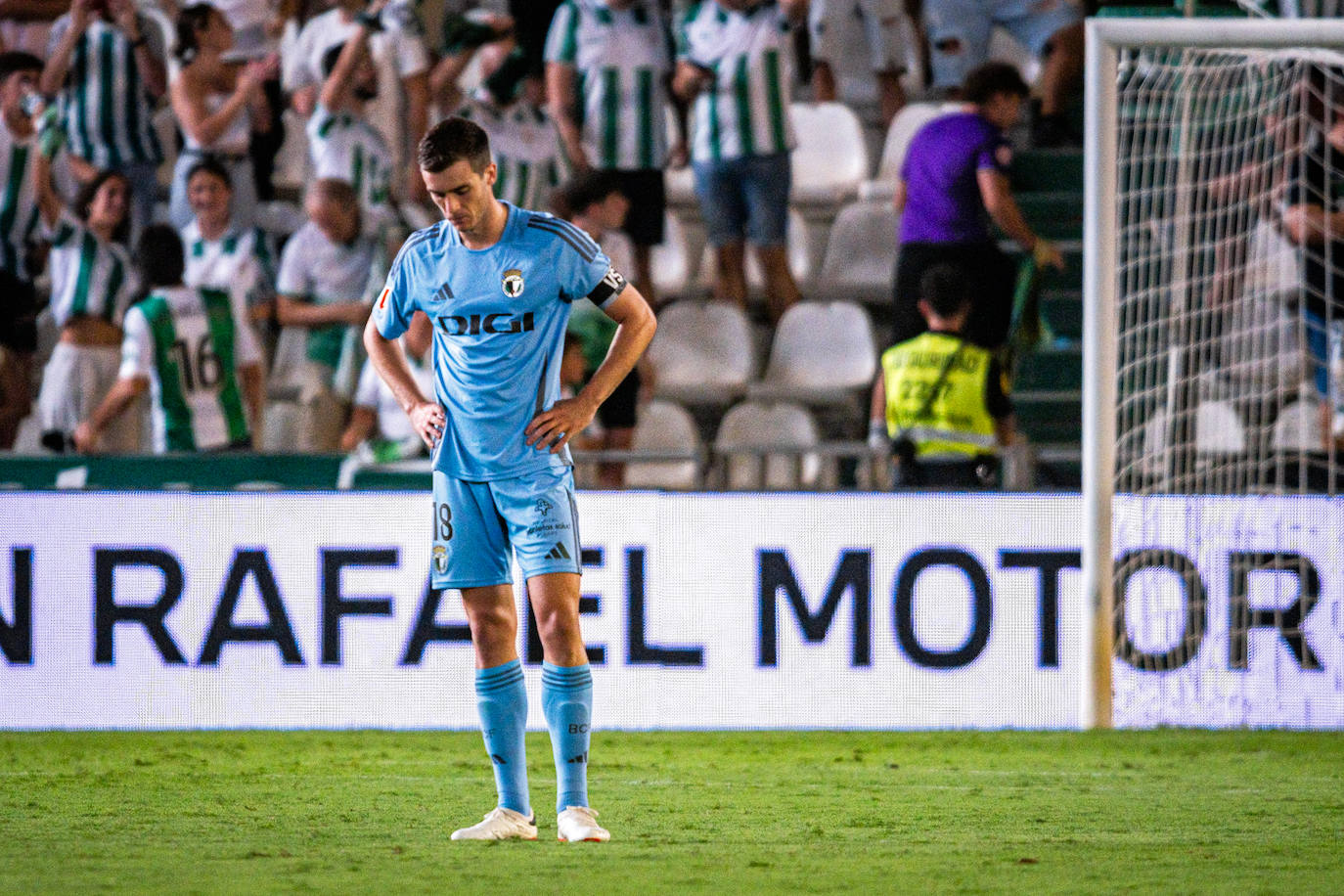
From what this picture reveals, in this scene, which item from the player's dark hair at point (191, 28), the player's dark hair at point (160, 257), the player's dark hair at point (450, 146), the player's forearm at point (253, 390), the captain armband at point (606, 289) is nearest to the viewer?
the player's dark hair at point (450, 146)

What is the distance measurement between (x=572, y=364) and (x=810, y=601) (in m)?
2.04

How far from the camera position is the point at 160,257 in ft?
30.5

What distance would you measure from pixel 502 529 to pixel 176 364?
491cm

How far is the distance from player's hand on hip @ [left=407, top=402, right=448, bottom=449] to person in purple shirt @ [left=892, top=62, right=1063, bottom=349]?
4871 millimetres

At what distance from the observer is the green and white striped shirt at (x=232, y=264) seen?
9.96 meters

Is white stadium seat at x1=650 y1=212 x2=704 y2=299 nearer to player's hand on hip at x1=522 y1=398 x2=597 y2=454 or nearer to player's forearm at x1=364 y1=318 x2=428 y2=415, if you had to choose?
player's forearm at x1=364 y1=318 x2=428 y2=415

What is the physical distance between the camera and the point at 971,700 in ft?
24.9

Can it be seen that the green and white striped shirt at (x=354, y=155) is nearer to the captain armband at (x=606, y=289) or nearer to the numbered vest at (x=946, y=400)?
the numbered vest at (x=946, y=400)

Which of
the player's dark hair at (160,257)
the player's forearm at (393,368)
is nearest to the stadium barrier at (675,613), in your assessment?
the player's dark hair at (160,257)

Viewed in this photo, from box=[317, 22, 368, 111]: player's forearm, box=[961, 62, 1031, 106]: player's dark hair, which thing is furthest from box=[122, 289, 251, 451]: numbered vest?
box=[961, 62, 1031, 106]: player's dark hair

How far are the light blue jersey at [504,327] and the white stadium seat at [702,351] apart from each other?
17.7 ft

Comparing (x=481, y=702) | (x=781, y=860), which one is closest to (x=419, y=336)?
(x=481, y=702)

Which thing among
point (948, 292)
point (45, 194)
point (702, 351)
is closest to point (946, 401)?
point (948, 292)

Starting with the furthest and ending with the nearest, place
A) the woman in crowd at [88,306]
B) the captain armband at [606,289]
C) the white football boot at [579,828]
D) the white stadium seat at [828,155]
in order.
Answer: the white stadium seat at [828,155]
the woman in crowd at [88,306]
the captain armband at [606,289]
the white football boot at [579,828]
